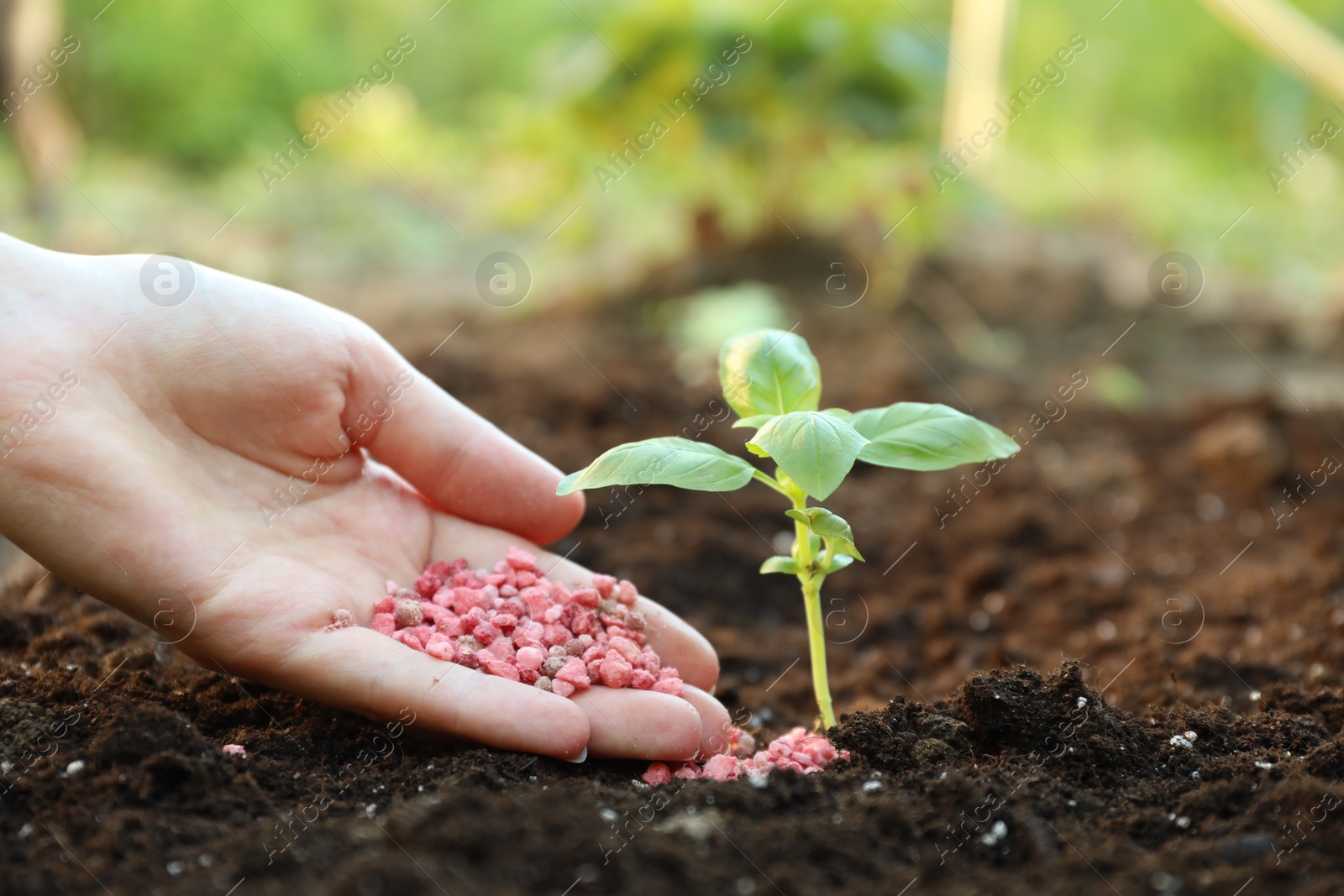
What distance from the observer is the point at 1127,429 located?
3.68 metres

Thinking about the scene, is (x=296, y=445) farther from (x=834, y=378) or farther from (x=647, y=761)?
(x=834, y=378)

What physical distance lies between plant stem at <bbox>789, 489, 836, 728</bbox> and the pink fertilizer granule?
0.18 feet

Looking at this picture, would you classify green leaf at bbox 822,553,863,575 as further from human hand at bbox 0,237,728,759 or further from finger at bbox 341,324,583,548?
finger at bbox 341,324,583,548

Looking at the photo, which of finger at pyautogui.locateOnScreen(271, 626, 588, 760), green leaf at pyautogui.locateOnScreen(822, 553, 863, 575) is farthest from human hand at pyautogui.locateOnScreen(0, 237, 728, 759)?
green leaf at pyautogui.locateOnScreen(822, 553, 863, 575)

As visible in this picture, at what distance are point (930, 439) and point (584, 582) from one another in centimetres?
67

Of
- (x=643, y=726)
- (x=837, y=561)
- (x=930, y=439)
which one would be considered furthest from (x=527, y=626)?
(x=930, y=439)

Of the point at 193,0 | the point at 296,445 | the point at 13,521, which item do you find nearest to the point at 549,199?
the point at 296,445

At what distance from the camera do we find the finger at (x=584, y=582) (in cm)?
179

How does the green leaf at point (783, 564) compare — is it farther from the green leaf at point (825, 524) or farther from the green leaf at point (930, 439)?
the green leaf at point (930, 439)

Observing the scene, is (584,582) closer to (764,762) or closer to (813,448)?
(764,762)

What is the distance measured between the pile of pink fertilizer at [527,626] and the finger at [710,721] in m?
0.04

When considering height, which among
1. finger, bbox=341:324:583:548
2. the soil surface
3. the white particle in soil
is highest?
finger, bbox=341:324:583:548

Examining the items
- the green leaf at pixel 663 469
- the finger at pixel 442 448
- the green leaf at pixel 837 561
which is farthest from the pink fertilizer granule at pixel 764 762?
the finger at pixel 442 448

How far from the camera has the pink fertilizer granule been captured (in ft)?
5.07
